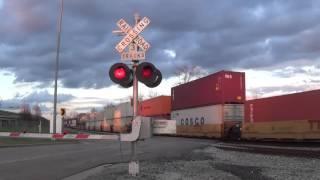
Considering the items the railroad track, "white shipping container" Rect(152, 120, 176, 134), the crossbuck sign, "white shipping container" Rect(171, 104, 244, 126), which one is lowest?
A: the railroad track

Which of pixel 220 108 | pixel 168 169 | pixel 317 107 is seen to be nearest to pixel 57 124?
pixel 220 108

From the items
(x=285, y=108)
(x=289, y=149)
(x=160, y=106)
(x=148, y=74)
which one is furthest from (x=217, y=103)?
(x=148, y=74)

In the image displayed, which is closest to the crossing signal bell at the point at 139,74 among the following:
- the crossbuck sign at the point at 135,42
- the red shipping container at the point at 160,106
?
the crossbuck sign at the point at 135,42

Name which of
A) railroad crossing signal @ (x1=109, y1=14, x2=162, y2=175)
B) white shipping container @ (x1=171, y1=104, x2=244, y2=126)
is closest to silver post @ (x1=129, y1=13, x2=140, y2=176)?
railroad crossing signal @ (x1=109, y1=14, x2=162, y2=175)

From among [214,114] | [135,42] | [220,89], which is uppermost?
[220,89]

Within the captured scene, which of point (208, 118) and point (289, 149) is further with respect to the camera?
point (208, 118)

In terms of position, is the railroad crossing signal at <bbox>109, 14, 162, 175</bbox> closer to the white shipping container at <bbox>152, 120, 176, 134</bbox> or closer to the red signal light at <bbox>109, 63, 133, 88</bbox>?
the red signal light at <bbox>109, 63, 133, 88</bbox>

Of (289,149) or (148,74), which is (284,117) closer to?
(289,149)

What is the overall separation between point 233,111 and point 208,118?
2928 mm

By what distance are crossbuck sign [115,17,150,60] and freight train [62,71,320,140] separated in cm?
985

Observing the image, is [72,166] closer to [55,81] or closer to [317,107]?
[317,107]

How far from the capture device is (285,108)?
31.5 meters

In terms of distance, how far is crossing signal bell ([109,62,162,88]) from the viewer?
463 inches

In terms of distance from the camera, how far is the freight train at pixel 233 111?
96.5ft
